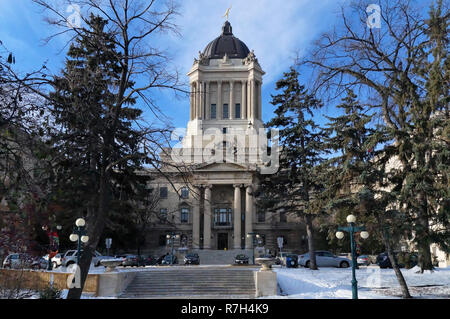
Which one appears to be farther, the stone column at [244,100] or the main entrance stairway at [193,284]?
the stone column at [244,100]

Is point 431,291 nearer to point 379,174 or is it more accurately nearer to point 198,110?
point 379,174

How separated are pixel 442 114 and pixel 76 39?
598 inches

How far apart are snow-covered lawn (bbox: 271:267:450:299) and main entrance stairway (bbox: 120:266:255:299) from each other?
87.0 inches

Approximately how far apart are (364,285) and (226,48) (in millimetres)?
75363

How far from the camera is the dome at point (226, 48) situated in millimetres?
89688

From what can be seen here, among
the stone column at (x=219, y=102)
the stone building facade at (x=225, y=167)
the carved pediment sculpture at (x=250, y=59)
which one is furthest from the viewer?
the carved pediment sculpture at (x=250, y=59)

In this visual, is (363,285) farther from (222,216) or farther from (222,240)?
(222,216)

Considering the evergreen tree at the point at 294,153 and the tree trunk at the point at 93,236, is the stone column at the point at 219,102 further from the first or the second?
the tree trunk at the point at 93,236

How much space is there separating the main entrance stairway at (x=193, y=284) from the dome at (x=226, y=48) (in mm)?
68637

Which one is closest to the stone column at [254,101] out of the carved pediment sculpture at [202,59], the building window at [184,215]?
the carved pediment sculpture at [202,59]

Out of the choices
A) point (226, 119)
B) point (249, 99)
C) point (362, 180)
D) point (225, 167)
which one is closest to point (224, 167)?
point (225, 167)

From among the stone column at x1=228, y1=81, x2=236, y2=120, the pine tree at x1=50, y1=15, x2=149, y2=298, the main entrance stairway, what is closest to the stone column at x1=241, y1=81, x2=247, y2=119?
the stone column at x1=228, y1=81, x2=236, y2=120

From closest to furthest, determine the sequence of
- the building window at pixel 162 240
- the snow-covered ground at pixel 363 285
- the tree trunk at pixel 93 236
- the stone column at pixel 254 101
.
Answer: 1. the tree trunk at pixel 93 236
2. the snow-covered ground at pixel 363 285
3. the building window at pixel 162 240
4. the stone column at pixel 254 101

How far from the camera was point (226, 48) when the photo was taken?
9106 centimetres
